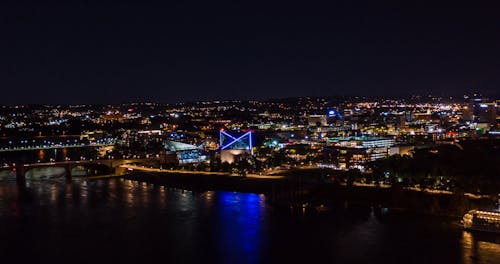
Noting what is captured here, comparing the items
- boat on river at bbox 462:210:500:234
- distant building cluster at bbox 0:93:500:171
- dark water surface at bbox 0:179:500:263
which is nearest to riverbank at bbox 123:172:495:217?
dark water surface at bbox 0:179:500:263

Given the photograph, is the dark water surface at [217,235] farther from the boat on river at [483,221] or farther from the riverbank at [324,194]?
the riverbank at [324,194]

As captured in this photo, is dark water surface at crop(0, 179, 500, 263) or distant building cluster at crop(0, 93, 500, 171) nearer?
dark water surface at crop(0, 179, 500, 263)

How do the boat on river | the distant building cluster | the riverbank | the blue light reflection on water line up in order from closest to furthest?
the blue light reflection on water, the boat on river, the riverbank, the distant building cluster

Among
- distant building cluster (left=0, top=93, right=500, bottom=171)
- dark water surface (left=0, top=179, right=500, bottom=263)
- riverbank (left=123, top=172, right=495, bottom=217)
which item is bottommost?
dark water surface (left=0, top=179, right=500, bottom=263)

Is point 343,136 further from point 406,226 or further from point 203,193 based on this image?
point 406,226

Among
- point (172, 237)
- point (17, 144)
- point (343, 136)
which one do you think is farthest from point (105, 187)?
point (17, 144)

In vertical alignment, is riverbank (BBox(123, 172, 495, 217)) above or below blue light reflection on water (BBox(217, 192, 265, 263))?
above

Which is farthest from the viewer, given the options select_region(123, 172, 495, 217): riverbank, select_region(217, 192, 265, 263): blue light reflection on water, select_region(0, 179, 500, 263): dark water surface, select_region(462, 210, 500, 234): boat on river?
select_region(123, 172, 495, 217): riverbank

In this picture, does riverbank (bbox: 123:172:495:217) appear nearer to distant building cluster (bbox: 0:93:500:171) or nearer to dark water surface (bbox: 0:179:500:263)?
dark water surface (bbox: 0:179:500:263)
